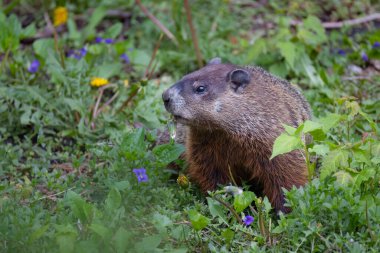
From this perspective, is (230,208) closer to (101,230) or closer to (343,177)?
(343,177)

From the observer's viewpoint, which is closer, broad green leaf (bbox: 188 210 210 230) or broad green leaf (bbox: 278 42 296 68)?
broad green leaf (bbox: 188 210 210 230)

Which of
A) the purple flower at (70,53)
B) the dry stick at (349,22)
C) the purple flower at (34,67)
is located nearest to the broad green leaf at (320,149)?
the purple flower at (34,67)

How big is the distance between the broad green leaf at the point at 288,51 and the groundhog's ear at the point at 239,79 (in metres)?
1.92

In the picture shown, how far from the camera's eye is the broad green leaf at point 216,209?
13.8 ft

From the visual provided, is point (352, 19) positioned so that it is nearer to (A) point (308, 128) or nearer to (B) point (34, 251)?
(A) point (308, 128)

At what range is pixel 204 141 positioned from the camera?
4.92 meters

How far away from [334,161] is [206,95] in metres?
1.15

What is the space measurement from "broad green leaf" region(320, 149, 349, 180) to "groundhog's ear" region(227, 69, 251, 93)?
1.06m

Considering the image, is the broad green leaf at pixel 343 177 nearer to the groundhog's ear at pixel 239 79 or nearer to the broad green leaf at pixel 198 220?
the broad green leaf at pixel 198 220

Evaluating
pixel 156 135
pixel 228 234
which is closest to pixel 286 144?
pixel 228 234

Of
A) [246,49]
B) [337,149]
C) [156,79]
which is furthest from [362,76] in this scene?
[337,149]

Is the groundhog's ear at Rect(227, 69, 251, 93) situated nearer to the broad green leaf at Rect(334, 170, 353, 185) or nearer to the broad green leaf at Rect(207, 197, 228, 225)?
the broad green leaf at Rect(207, 197, 228, 225)

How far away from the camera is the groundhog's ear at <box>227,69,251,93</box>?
4746 mm

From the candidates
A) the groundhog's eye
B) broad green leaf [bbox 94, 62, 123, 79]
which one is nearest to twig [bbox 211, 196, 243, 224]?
the groundhog's eye
